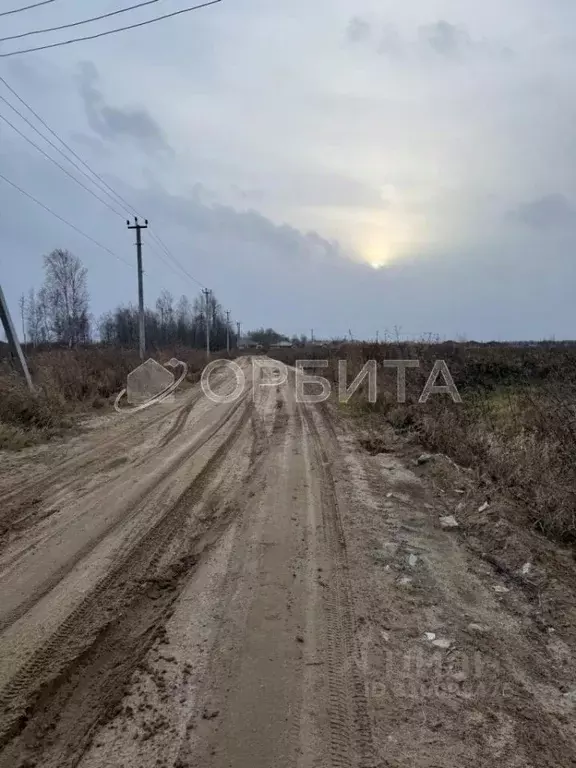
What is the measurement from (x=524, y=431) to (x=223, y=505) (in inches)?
215

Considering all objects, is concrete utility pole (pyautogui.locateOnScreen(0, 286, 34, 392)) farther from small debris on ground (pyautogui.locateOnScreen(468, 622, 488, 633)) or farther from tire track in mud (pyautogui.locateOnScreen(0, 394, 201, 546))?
small debris on ground (pyautogui.locateOnScreen(468, 622, 488, 633))

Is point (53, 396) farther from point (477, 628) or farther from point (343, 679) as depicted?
point (477, 628)

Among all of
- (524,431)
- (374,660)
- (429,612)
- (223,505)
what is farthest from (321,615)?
(524,431)

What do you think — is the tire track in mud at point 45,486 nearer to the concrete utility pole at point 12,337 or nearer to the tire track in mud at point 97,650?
→ the tire track in mud at point 97,650

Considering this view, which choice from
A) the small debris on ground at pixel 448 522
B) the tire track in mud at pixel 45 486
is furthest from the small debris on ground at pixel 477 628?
the tire track in mud at pixel 45 486

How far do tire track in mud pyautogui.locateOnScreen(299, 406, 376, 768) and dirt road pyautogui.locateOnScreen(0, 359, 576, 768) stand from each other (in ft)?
0.03

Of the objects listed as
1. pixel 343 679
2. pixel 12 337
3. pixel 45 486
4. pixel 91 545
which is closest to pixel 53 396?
pixel 12 337

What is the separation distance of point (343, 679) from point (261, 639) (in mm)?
597

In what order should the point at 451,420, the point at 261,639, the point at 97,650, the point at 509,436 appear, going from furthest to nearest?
the point at 451,420 → the point at 509,436 → the point at 261,639 → the point at 97,650

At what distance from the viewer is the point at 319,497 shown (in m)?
5.98

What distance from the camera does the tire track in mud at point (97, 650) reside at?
2441 mm

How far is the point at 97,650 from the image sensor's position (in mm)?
2988

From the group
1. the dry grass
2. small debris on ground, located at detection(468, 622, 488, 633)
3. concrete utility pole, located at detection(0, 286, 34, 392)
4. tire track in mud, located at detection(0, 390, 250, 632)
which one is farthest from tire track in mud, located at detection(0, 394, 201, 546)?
small debris on ground, located at detection(468, 622, 488, 633)

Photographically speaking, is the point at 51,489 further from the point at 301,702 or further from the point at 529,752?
the point at 529,752
